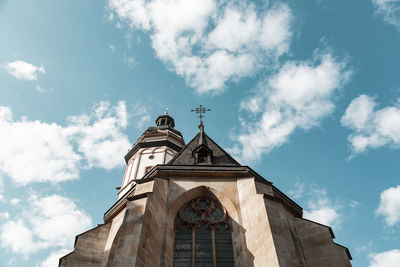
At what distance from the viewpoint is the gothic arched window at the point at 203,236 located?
958 centimetres

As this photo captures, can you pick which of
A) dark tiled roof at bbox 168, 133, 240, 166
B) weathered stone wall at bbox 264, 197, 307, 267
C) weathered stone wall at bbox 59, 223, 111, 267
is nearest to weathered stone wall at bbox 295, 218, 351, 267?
weathered stone wall at bbox 264, 197, 307, 267

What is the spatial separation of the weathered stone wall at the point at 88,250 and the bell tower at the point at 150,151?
9964 millimetres

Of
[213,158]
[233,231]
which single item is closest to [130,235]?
[233,231]

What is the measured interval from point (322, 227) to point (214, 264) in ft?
13.5

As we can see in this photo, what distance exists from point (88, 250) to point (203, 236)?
12.9 feet

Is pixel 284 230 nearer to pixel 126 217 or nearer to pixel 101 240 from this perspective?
pixel 126 217

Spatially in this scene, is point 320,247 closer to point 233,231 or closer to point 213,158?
point 233,231

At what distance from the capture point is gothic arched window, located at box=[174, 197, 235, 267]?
31.4ft

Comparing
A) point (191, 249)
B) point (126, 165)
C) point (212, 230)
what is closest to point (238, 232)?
point (212, 230)

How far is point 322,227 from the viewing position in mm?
11320

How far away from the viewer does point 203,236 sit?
10.3 metres

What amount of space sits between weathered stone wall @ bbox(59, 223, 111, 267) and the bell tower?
9964 millimetres

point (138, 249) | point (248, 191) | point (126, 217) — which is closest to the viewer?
point (138, 249)

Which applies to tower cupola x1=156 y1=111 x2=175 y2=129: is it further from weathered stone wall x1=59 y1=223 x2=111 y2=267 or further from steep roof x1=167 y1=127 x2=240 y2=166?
weathered stone wall x1=59 y1=223 x2=111 y2=267
